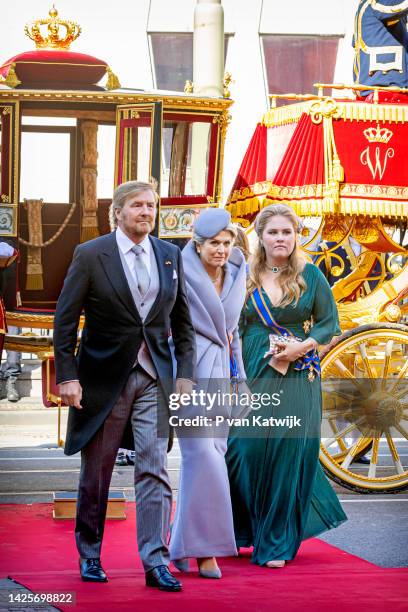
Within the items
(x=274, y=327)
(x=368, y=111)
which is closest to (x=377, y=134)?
(x=368, y=111)

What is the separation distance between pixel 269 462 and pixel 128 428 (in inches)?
40.9

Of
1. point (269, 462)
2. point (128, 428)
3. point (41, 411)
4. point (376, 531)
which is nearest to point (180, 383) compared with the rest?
point (128, 428)

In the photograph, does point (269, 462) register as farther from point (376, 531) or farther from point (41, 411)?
point (41, 411)

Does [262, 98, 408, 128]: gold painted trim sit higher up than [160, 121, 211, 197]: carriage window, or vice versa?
[262, 98, 408, 128]: gold painted trim

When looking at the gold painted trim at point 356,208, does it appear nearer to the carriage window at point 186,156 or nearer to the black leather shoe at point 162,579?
the carriage window at point 186,156

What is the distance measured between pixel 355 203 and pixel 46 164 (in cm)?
255

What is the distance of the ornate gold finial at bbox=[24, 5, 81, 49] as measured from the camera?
420 inches

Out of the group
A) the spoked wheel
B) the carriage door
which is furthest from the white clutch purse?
the carriage door

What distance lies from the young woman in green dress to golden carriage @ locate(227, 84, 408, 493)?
6.02 feet

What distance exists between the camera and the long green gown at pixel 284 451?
21.5ft

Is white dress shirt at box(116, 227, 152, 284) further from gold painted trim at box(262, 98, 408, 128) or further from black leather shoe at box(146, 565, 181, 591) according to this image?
gold painted trim at box(262, 98, 408, 128)

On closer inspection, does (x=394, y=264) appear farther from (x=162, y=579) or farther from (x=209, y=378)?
(x=162, y=579)

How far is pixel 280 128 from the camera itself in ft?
32.6

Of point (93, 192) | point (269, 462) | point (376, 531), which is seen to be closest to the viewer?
point (269, 462)
